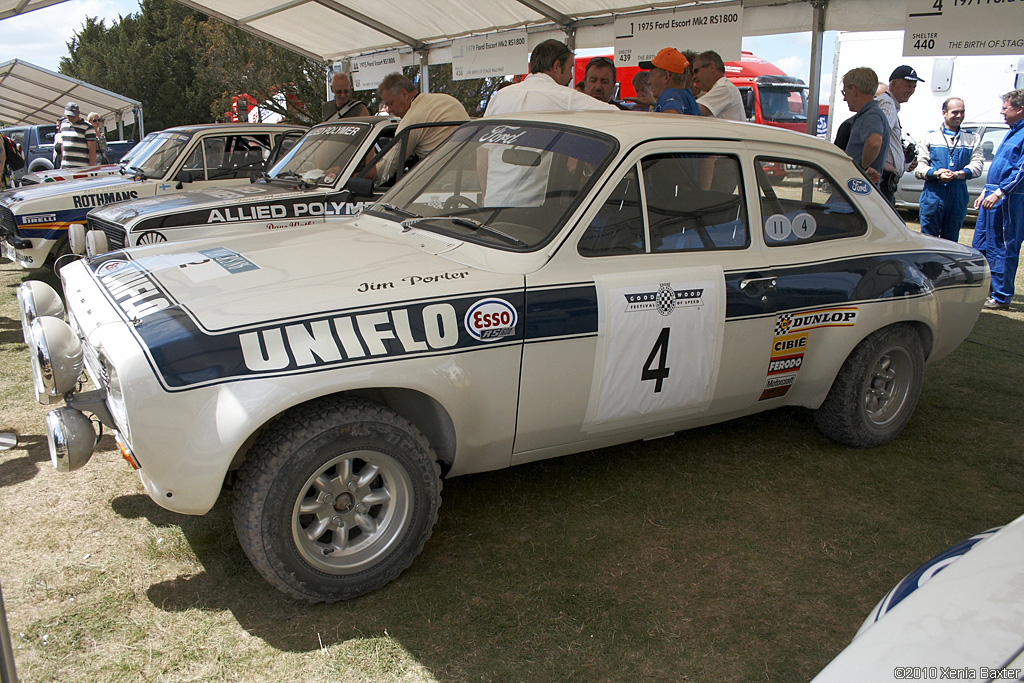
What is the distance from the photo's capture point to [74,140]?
1258cm

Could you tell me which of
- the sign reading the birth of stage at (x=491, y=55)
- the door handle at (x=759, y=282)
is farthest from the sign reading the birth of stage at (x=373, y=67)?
the door handle at (x=759, y=282)

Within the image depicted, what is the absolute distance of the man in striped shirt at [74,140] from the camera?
1253 centimetres

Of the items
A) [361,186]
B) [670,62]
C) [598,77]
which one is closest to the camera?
[361,186]

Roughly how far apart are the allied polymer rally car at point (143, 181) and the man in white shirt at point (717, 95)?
4396mm

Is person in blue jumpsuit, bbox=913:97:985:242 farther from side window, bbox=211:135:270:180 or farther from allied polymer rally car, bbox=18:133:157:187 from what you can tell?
allied polymer rally car, bbox=18:133:157:187

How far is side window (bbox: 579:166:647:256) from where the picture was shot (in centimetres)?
328

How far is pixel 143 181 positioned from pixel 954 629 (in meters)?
8.58

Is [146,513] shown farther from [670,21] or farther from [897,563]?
[670,21]

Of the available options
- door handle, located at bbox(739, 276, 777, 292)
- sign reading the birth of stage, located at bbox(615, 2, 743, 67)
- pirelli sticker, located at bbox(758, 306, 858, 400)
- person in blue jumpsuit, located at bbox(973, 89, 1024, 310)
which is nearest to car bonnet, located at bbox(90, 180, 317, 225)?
door handle, located at bbox(739, 276, 777, 292)

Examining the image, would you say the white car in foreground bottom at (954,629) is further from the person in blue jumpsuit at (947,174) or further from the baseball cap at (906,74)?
the person in blue jumpsuit at (947,174)

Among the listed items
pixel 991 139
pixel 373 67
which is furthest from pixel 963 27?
pixel 373 67

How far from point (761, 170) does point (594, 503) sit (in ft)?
6.16

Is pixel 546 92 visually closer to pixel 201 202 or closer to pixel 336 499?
pixel 201 202

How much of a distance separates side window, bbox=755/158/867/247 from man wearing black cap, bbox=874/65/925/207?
9.01 feet
